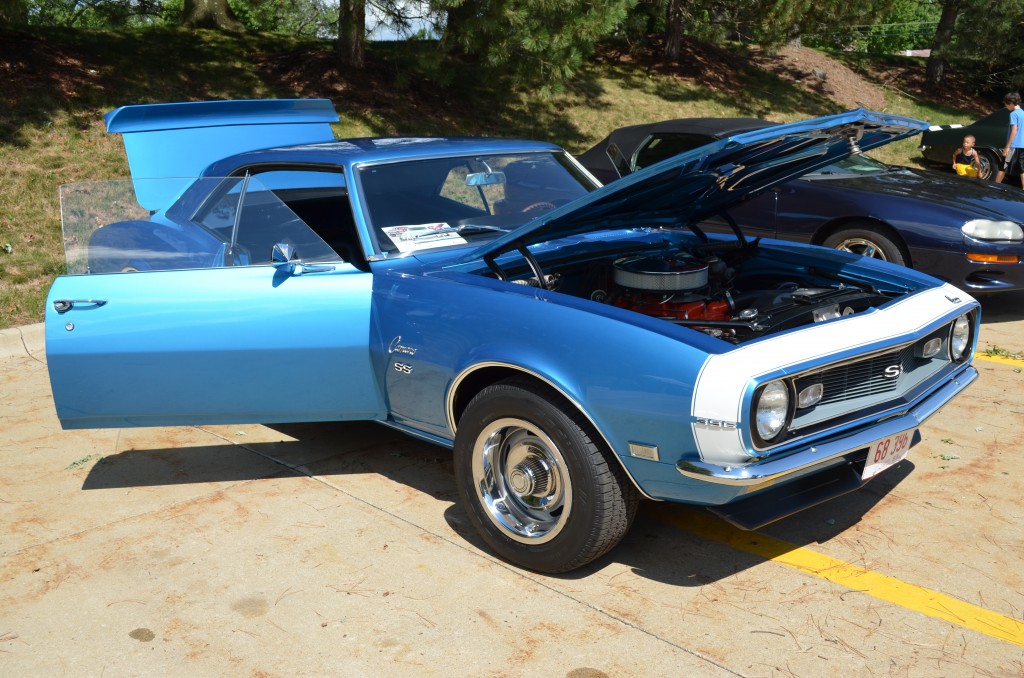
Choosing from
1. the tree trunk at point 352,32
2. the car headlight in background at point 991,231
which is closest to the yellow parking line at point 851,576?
the car headlight in background at point 991,231

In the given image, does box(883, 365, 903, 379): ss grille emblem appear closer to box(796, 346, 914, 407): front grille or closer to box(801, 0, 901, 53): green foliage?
box(796, 346, 914, 407): front grille

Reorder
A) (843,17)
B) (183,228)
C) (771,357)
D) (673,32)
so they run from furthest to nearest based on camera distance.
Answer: (673,32), (843,17), (183,228), (771,357)

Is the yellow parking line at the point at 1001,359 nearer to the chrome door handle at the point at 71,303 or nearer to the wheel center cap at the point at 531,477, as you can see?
the wheel center cap at the point at 531,477

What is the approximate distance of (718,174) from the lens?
3938 mm

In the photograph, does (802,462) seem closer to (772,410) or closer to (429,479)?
(772,410)

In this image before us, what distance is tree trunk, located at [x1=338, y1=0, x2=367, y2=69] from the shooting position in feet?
41.9

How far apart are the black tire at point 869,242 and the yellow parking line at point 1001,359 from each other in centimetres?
99

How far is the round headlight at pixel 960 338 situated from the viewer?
395 cm

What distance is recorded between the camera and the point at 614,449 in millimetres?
3229

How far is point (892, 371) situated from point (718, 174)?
1.08 m

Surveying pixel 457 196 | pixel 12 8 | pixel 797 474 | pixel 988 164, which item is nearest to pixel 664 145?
pixel 457 196

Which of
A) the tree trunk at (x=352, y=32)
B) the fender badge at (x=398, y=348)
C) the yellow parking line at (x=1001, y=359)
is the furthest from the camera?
the tree trunk at (x=352, y=32)

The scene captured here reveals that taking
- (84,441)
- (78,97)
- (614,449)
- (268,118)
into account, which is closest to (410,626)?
(614,449)

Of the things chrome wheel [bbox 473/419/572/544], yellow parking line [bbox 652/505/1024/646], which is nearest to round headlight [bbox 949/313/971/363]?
yellow parking line [bbox 652/505/1024/646]
